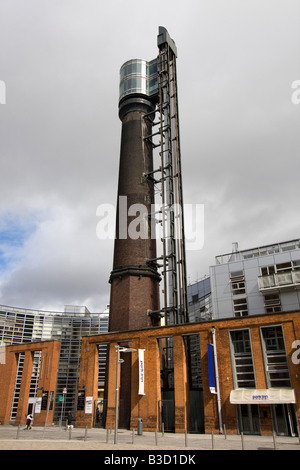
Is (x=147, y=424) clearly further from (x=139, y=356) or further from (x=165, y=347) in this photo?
(x=165, y=347)

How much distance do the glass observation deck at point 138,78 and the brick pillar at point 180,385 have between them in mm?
31636

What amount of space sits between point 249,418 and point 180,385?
5567 millimetres

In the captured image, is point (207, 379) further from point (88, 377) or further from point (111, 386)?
point (88, 377)

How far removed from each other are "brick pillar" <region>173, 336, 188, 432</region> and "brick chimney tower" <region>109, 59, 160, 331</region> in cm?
640

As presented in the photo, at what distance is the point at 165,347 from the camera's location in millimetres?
37094

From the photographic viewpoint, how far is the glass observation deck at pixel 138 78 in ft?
154

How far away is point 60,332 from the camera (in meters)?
56.8

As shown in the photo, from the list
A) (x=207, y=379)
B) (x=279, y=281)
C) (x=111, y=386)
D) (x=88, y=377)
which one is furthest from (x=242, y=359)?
(x=88, y=377)

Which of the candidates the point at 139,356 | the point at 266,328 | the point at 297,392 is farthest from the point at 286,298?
the point at 139,356

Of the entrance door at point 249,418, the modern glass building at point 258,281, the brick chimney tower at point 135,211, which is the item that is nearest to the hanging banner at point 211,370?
the entrance door at point 249,418

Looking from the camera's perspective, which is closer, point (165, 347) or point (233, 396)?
point (233, 396)

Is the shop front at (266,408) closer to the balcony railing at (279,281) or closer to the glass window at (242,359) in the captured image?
the glass window at (242,359)

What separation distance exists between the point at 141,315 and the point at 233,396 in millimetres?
12517

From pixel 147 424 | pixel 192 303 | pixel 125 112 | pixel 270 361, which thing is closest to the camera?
pixel 270 361
